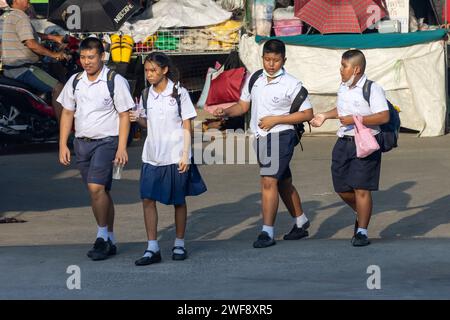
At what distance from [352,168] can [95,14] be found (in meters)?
→ 7.45

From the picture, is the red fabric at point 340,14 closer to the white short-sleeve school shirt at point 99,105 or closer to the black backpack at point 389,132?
the black backpack at point 389,132

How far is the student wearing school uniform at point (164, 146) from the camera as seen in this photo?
8016 mm

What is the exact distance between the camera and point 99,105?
8.16m

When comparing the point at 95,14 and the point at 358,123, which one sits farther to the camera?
the point at 95,14

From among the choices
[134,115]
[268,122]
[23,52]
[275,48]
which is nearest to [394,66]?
[23,52]

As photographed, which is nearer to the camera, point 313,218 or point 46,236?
point 46,236

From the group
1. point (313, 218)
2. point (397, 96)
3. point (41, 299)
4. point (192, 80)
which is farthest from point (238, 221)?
point (192, 80)

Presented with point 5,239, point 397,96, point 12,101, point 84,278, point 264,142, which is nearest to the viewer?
point 84,278

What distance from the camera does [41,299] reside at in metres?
6.93

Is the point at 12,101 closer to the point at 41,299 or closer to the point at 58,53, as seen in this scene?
the point at 58,53

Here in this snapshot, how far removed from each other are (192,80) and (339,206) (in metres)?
6.55

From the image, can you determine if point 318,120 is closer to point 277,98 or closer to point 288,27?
point 277,98

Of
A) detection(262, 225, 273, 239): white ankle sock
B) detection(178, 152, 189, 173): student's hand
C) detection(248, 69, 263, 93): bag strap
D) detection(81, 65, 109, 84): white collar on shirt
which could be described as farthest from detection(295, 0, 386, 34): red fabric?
detection(178, 152, 189, 173): student's hand

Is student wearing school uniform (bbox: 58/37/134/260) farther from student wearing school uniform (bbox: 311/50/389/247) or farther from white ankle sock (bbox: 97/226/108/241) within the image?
student wearing school uniform (bbox: 311/50/389/247)
